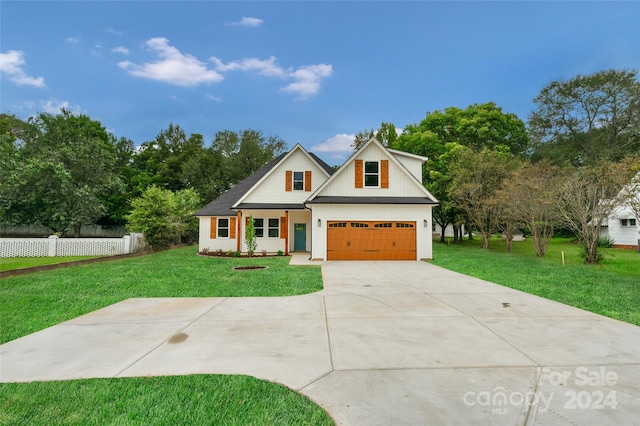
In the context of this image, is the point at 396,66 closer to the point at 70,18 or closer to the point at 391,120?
the point at 70,18

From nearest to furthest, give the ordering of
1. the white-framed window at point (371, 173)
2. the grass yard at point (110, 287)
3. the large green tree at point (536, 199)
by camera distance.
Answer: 1. the grass yard at point (110, 287)
2. the large green tree at point (536, 199)
3. the white-framed window at point (371, 173)

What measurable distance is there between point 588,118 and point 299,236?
111 ft

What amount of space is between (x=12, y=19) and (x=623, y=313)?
65.5 ft

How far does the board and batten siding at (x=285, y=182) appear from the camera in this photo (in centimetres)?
1900

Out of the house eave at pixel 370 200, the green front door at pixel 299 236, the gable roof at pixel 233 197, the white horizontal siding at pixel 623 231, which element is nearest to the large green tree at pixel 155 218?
the gable roof at pixel 233 197

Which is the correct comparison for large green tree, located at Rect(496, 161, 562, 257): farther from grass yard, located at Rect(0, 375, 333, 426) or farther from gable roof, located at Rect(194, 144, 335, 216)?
grass yard, located at Rect(0, 375, 333, 426)

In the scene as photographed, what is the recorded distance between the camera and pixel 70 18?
12.5 m

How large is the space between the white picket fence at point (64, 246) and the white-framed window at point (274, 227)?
306 inches

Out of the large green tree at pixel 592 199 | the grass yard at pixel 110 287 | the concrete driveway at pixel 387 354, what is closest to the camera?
the concrete driveway at pixel 387 354

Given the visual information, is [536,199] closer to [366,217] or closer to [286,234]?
[366,217]

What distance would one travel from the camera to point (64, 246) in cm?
1659

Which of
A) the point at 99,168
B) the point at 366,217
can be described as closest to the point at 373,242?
the point at 366,217

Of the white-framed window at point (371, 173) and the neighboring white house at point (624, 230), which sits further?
the neighboring white house at point (624, 230)

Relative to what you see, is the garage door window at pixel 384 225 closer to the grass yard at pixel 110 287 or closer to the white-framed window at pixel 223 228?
the grass yard at pixel 110 287
